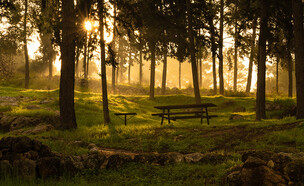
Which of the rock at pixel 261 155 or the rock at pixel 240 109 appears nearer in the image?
the rock at pixel 261 155

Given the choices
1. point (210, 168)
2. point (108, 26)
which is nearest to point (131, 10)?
point (108, 26)

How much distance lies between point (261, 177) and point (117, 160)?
3.71 meters

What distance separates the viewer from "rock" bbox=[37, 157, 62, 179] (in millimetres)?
6368

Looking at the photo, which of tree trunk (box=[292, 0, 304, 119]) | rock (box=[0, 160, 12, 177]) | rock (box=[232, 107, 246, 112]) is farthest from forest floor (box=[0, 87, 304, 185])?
rock (box=[232, 107, 246, 112])

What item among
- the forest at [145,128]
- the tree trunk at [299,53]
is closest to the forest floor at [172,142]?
the forest at [145,128]

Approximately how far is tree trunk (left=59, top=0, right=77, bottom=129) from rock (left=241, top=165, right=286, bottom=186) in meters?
9.39

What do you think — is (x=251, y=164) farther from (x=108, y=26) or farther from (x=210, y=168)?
(x=108, y=26)

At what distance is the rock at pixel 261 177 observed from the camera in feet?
16.9

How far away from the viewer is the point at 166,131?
11.0 metres

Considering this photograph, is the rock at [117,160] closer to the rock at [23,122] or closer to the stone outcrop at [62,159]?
the stone outcrop at [62,159]

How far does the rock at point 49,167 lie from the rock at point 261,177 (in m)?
4.35

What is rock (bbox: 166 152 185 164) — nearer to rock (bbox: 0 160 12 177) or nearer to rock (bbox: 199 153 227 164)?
rock (bbox: 199 153 227 164)

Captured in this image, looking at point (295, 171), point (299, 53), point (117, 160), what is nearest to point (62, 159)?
point (117, 160)

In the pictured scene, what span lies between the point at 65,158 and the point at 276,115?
14.1m
